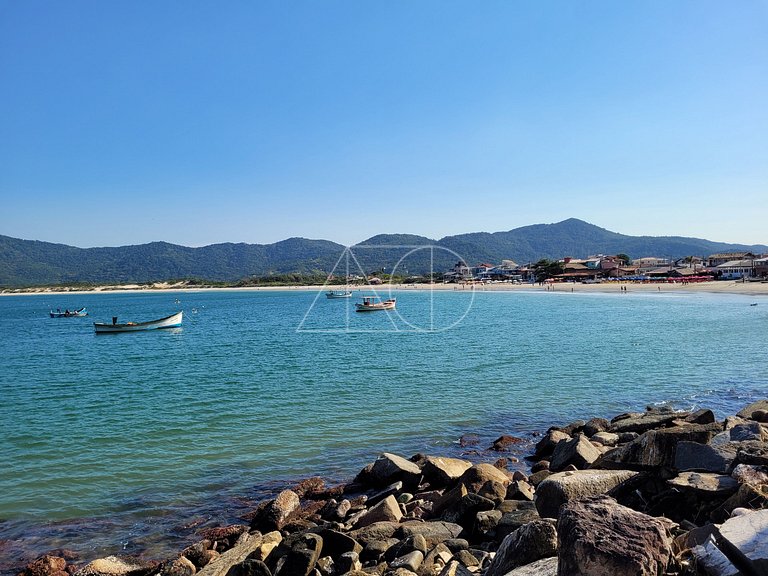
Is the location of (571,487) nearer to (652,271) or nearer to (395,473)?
(395,473)

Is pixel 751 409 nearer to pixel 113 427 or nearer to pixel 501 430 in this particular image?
pixel 501 430

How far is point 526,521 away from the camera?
24.9ft

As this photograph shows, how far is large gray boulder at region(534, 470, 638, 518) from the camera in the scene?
734 cm

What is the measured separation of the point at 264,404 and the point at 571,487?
14472mm

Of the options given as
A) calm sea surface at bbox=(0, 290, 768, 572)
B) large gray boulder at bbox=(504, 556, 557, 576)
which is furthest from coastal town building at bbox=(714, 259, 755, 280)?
large gray boulder at bbox=(504, 556, 557, 576)

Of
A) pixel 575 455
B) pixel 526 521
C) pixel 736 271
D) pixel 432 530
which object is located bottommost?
pixel 432 530

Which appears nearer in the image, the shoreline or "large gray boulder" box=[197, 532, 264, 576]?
"large gray boulder" box=[197, 532, 264, 576]

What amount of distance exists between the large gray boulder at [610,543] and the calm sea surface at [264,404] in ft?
25.2

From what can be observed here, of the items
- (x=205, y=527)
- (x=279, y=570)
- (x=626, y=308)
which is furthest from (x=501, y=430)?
(x=626, y=308)

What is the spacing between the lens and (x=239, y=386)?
23625 millimetres

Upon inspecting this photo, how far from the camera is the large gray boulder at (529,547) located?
5.20 m

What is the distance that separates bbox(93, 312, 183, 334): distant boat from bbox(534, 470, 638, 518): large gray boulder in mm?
53172

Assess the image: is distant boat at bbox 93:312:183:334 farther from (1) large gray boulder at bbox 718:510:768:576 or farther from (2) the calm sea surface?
(1) large gray boulder at bbox 718:510:768:576

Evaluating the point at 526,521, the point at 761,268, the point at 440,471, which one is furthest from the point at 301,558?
the point at 761,268
